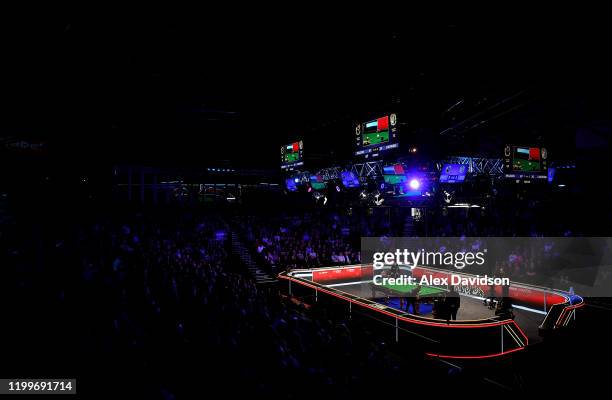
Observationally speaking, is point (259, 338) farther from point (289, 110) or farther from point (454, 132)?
point (454, 132)

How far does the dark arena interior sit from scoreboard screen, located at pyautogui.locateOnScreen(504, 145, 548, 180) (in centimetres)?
11

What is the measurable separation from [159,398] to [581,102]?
12668mm

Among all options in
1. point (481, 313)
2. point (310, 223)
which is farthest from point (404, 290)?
point (310, 223)

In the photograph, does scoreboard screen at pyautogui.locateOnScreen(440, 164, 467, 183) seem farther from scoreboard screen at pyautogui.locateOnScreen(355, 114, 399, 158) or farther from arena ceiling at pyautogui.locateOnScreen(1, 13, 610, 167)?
scoreboard screen at pyautogui.locateOnScreen(355, 114, 399, 158)

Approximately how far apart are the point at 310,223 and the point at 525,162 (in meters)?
12.7

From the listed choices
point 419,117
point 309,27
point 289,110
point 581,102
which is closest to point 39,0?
point 309,27

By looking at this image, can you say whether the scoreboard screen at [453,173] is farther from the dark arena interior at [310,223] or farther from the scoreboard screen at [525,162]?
the scoreboard screen at [525,162]

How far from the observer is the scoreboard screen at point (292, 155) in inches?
576

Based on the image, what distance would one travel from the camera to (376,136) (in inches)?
402

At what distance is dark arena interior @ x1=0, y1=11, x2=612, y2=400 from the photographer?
4.87 metres

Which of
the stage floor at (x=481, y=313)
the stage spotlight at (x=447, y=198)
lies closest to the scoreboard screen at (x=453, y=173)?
the stage floor at (x=481, y=313)

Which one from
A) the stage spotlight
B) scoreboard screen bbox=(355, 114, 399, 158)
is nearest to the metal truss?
the stage spotlight

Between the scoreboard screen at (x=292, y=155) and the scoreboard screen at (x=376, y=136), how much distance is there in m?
4.03

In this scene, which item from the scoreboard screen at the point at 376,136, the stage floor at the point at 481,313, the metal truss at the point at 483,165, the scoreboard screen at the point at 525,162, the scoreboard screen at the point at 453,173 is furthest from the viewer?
the metal truss at the point at 483,165
